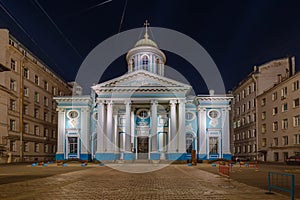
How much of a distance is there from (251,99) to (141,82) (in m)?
27.0

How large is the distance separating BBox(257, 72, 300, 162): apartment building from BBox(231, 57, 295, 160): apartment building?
211 cm

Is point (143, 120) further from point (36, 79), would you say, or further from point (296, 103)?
point (296, 103)

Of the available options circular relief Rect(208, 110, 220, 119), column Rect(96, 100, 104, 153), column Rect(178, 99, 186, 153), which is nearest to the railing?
column Rect(178, 99, 186, 153)

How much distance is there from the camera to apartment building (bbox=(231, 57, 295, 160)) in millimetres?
58750

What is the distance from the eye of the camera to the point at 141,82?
4472 centimetres

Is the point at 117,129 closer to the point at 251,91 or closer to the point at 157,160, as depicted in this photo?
the point at 157,160

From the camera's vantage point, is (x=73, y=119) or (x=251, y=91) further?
(x=251, y=91)

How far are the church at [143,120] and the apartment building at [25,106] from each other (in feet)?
15.0

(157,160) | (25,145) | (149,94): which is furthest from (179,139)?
(25,145)

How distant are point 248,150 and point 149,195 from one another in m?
54.5

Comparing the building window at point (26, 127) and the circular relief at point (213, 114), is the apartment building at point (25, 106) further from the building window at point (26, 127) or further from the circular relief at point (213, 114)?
the circular relief at point (213, 114)

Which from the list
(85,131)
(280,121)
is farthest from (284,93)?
(85,131)

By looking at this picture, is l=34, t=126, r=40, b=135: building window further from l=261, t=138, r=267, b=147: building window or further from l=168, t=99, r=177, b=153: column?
l=261, t=138, r=267, b=147: building window

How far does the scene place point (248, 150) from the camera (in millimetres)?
63781
